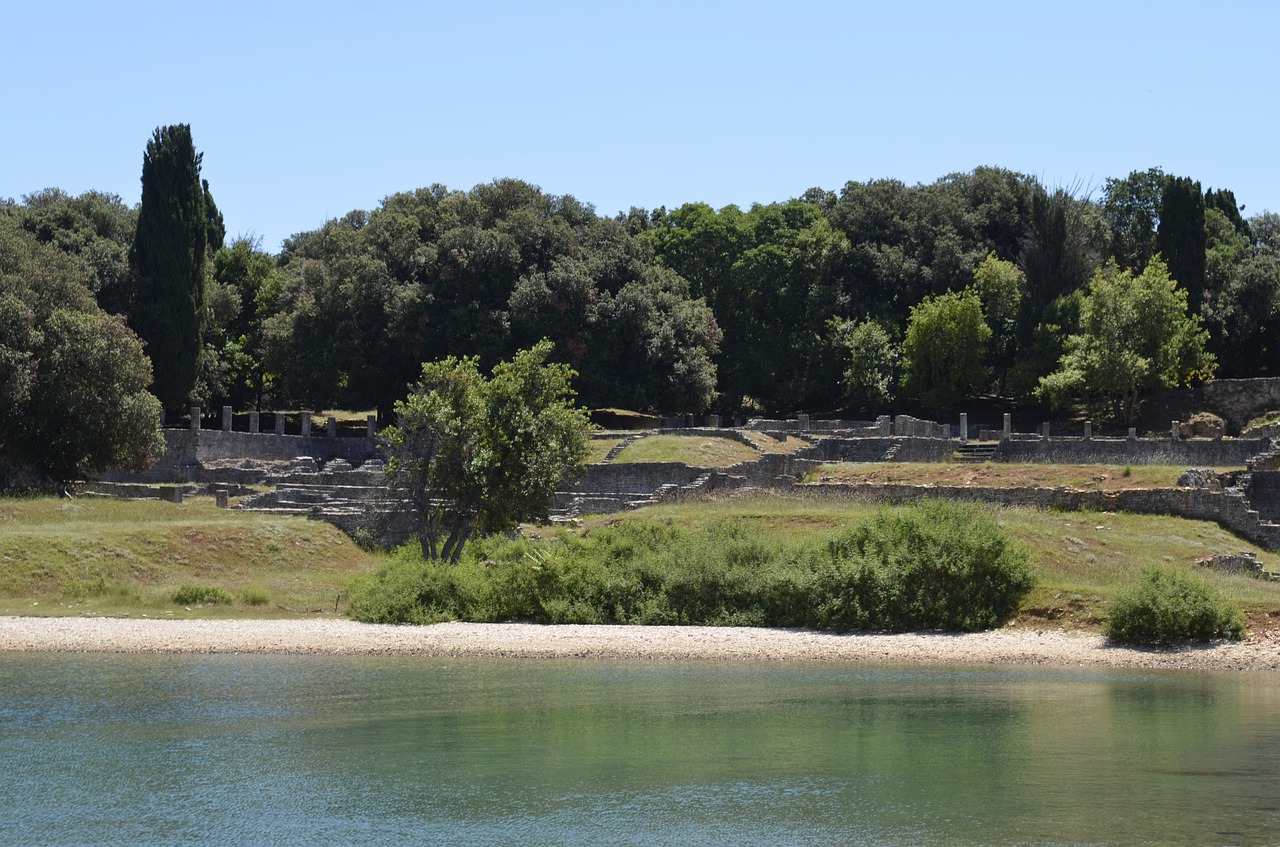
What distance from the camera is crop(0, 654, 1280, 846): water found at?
18.4 metres

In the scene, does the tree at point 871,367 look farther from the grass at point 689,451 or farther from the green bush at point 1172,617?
the green bush at point 1172,617

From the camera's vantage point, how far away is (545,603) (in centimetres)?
3397

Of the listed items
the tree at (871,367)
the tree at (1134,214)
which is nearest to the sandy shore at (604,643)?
the tree at (871,367)

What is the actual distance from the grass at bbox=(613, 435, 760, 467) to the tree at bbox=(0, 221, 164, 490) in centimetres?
1621

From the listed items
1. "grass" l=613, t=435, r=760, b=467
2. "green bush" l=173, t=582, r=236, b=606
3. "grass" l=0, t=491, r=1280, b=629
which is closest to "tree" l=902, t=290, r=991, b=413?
"grass" l=613, t=435, r=760, b=467

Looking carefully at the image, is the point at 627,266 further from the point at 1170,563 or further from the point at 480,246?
the point at 1170,563

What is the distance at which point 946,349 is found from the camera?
233 ft

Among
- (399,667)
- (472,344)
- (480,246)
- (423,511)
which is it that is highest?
(480,246)

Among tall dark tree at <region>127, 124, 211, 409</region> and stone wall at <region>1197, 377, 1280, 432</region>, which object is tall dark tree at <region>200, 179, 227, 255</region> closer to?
tall dark tree at <region>127, 124, 211, 409</region>

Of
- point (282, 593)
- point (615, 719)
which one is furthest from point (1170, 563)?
point (282, 593)

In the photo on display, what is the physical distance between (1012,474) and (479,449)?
1780 centimetres

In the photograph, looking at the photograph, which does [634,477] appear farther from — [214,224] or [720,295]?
[214,224]

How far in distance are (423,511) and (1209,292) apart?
49236 millimetres

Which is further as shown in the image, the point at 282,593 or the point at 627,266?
the point at 627,266
